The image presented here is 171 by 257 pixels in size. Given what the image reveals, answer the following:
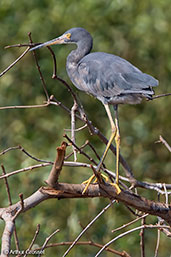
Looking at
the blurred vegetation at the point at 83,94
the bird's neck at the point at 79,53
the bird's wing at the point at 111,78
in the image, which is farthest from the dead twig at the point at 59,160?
the blurred vegetation at the point at 83,94

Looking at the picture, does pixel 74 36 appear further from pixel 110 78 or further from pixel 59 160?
pixel 59 160

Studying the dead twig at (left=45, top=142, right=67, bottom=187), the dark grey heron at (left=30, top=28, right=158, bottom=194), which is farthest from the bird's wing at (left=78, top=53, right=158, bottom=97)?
the dead twig at (left=45, top=142, right=67, bottom=187)

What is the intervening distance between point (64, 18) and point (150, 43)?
785 mm

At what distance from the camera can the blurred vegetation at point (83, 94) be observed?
4996mm

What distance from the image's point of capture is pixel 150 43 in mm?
5363

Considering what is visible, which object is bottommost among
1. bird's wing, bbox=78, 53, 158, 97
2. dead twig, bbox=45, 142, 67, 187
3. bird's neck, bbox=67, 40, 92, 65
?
dead twig, bbox=45, 142, 67, 187

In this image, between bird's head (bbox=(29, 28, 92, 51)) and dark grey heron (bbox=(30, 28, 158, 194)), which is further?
bird's head (bbox=(29, 28, 92, 51))

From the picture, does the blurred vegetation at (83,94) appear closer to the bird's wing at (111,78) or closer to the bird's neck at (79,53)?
the bird's neck at (79,53)

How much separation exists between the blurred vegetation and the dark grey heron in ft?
4.98

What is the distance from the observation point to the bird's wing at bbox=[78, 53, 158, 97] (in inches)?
115

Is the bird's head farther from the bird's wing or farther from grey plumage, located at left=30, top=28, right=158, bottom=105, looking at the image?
the bird's wing

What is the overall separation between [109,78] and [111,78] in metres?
0.02

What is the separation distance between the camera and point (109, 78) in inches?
120

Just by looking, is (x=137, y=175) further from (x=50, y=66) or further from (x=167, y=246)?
(x=50, y=66)
